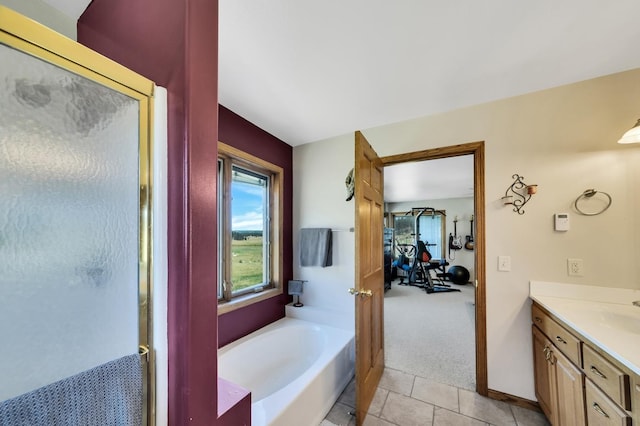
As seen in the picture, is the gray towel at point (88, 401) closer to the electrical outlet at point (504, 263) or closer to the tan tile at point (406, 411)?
the tan tile at point (406, 411)

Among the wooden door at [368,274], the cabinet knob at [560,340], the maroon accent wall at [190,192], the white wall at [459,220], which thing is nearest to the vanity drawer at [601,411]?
the cabinet knob at [560,340]

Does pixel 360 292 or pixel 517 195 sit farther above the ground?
pixel 517 195

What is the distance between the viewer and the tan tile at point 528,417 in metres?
1.66

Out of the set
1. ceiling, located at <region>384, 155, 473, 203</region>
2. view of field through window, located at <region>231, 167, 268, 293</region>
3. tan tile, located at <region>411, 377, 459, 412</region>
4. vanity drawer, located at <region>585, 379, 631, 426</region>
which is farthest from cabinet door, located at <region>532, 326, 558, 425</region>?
view of field through window, located at <region>231, 167, 268, 293</region>

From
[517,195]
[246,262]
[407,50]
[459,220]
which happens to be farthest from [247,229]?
[459,220]

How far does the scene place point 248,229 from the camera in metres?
2.48

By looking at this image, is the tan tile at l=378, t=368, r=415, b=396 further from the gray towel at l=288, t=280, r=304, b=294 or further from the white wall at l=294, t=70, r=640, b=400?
the gray towel at l=288, t=280, r=304, b=294

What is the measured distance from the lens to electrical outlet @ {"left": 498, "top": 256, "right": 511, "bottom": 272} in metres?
1.88

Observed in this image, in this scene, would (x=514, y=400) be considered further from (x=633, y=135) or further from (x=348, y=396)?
(x=633, y=135)

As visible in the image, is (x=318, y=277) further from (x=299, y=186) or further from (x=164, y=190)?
(x=164, y=190)

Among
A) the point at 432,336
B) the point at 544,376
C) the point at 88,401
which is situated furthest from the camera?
the point at 432,336

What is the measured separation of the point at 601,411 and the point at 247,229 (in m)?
2.59

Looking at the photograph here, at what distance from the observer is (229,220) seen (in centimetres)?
222

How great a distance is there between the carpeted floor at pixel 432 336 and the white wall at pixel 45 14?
11.2 feet
